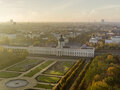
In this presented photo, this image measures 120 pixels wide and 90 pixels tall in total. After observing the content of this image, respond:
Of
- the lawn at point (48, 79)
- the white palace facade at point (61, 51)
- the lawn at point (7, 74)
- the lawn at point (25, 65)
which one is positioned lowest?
the lawn at point (48, 79)

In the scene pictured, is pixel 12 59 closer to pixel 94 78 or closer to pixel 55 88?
pixel 55 88

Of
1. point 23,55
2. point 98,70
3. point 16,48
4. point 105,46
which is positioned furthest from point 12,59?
point 105,46

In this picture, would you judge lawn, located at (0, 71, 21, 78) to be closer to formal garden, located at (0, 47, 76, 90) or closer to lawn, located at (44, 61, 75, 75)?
formal garden, located at (0, 47, 76, 90)

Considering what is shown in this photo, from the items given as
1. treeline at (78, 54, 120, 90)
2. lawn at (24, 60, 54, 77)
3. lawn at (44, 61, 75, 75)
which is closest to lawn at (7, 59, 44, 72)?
lawn at (24, 60, 54, 77)

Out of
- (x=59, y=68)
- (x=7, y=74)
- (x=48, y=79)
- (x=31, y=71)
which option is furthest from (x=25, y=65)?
(x=48, y=79)

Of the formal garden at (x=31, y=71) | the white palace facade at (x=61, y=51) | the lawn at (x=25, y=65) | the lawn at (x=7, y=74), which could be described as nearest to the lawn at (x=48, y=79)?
the formal garden at (x=31, y=71)

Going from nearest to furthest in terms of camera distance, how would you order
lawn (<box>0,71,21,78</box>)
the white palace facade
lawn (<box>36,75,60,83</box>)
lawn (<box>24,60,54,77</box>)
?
lawn (<box>36,75,60,83</box>) → lawn (<box>0,71,21,78</box>) → lawn (<box>24,60,54,77</box>) → the white palace facade

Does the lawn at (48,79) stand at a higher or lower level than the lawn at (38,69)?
lower

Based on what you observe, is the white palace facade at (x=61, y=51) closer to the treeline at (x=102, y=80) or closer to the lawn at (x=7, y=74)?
the treeline at (x=102, y=80)

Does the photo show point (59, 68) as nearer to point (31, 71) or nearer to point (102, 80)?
point (31, 71)

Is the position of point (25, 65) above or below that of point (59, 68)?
above
